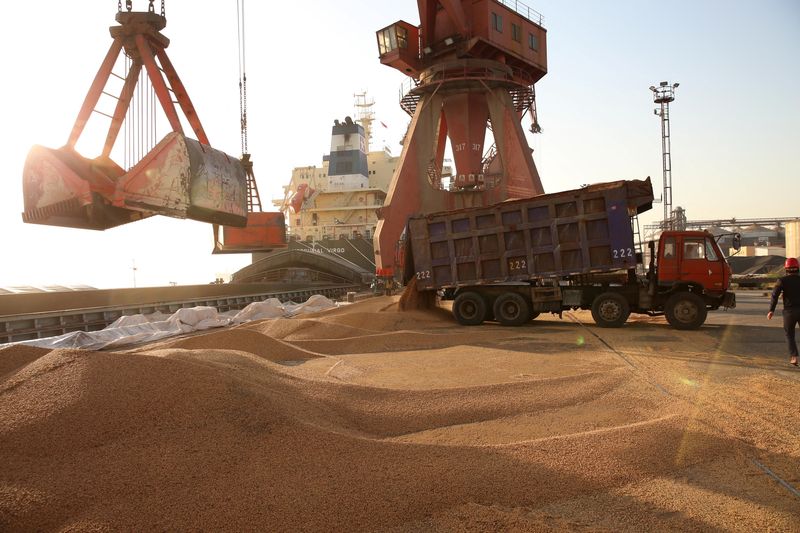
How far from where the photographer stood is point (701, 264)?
41.5 ft

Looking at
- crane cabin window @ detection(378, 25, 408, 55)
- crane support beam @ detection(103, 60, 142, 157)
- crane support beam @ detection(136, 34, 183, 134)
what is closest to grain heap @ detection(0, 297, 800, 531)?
crane support beam @ detection(103, 60, 142, 157)

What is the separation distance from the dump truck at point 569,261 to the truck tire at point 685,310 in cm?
2

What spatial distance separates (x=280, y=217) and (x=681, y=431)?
12.7 meters

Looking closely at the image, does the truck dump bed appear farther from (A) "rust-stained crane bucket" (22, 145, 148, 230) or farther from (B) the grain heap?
(A) "rust-stained crane bucket" (22, 145, 148, 230)

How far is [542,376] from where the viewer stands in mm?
7219

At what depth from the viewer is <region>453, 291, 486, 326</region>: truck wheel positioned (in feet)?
47.2

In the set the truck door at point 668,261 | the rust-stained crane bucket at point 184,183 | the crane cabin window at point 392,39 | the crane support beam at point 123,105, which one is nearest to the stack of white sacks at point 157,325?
the rust-stained crane bucket at point 184,183

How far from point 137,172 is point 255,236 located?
5.40m

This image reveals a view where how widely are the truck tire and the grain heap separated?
6031 mm

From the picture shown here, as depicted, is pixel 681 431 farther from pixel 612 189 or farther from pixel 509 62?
pixel 509 62

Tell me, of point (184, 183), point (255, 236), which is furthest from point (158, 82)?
point (255, 236)

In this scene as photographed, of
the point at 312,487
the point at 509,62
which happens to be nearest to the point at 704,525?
the point at 312,487

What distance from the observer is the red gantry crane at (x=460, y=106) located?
24297 mm

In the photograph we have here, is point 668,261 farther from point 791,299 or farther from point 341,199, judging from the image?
point 341,199
